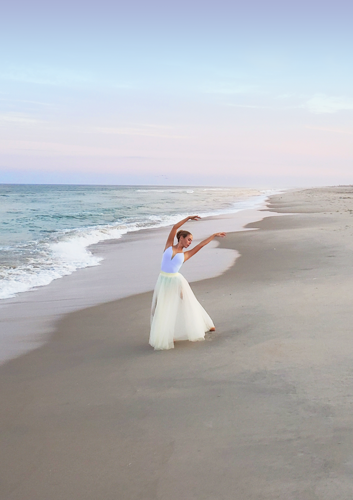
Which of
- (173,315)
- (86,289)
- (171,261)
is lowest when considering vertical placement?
(86,289)

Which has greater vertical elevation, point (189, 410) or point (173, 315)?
point (173, 315)

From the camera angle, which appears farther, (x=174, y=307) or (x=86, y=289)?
(x=86, y=289)

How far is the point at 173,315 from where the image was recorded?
5.61 metres

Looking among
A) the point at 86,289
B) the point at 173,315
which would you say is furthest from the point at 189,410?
the point at 86,289

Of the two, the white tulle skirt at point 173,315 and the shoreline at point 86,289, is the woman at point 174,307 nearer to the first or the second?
the white tulle skirt at point 173,315

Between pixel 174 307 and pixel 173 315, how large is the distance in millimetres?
103

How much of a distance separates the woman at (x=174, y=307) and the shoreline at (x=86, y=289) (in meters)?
1.78

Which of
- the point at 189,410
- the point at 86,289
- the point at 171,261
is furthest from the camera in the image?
the point at 86,289

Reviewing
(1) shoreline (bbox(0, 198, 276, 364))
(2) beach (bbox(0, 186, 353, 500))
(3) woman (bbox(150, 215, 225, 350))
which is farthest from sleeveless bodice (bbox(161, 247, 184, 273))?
(1) shoreline (bbox(0, 198, 276, 364))

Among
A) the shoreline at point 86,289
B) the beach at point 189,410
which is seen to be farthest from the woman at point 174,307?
the shoreline at point 86,289

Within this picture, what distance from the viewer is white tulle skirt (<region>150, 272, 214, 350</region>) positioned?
219 inches

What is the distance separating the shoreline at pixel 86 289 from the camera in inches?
256

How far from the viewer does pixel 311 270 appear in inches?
379

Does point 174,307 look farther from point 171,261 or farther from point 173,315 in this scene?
point 171,261
